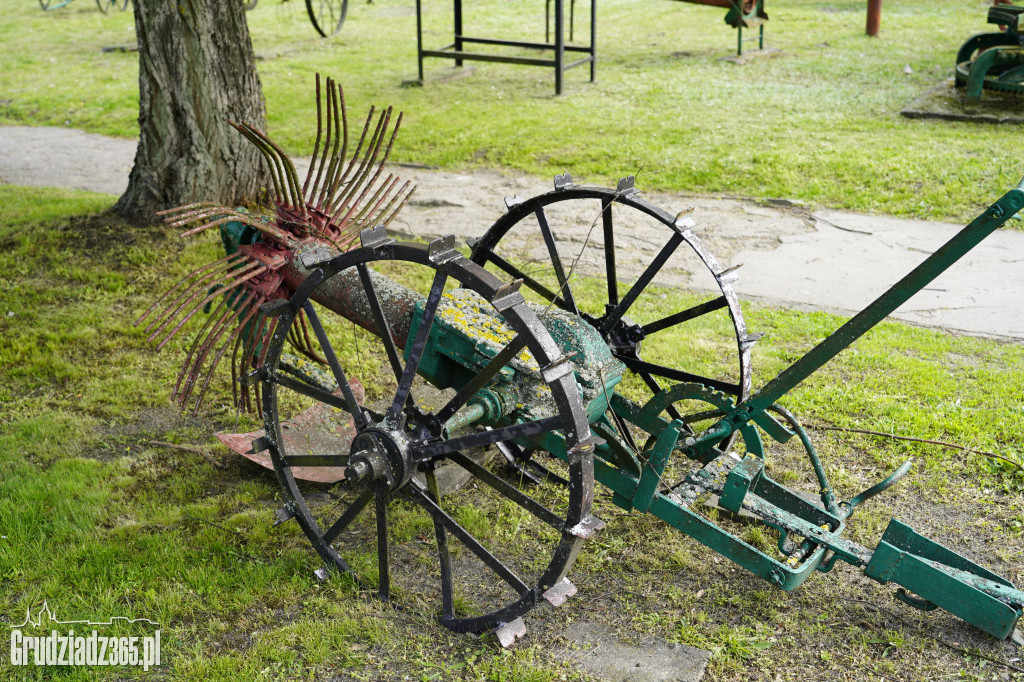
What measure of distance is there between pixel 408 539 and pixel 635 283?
4.89ft

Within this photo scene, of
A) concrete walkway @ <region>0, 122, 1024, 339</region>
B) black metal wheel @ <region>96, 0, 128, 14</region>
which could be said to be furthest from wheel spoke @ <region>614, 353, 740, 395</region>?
black metal wheel @ <region>96, 0, 128, 14</region>

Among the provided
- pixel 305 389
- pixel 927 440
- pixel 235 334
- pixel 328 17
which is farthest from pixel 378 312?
pixel 328 17

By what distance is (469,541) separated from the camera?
2844mm

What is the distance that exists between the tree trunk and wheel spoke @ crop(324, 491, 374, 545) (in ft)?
11.2

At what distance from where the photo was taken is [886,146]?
7.86m

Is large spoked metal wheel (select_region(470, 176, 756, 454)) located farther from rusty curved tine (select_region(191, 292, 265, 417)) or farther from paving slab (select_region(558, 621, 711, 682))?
rusty curved tine (select_region(191, 292, 265, 417))

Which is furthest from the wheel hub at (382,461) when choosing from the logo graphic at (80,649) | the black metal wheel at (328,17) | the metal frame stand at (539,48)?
the black metal wheel at (328,17)

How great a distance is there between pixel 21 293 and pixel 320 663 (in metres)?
3.87

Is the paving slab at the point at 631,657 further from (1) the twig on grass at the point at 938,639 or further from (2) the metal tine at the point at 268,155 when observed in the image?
(2) the metal tine at the point at 268,155

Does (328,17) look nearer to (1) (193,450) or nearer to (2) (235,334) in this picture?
(1) (193,450)

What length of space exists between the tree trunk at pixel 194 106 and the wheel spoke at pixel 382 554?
3.63 m

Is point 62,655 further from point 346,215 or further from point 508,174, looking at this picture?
point 508,174

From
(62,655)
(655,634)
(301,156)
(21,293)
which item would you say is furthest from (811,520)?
(301,156)

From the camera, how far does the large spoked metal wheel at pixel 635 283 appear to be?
350 centimetres
